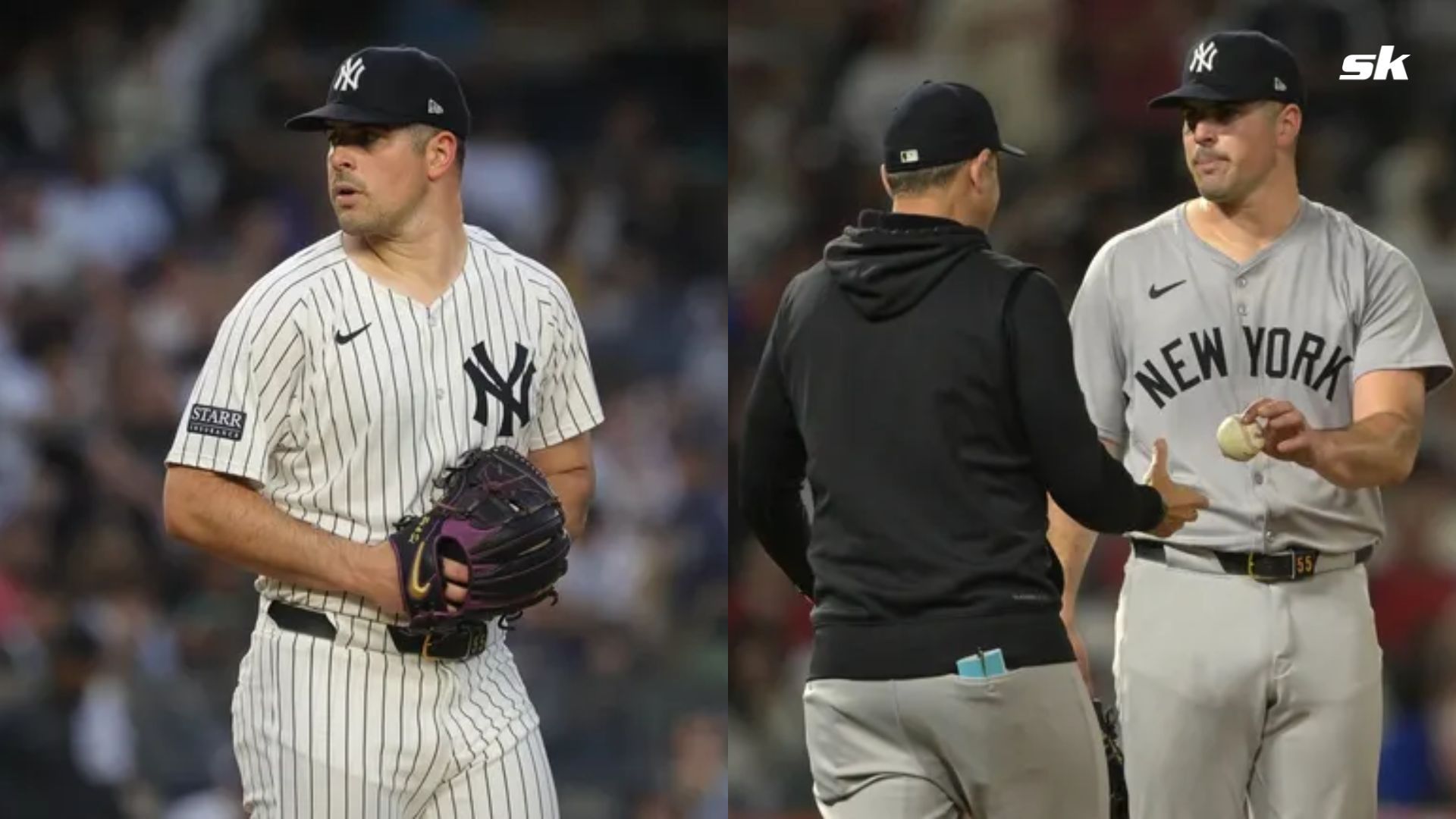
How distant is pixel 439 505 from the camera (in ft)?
11.5

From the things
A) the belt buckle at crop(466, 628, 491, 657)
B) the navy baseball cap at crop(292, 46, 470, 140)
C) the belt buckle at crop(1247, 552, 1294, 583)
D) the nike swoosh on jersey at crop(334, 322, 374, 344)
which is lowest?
the belt buckle at crop(466, 628, 491, 657)

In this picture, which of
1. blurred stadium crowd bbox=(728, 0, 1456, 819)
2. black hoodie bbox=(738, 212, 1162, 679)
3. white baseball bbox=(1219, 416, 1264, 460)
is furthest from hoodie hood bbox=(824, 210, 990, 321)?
blurred stadium crowd bbox=(728, 0, 1456, 819)

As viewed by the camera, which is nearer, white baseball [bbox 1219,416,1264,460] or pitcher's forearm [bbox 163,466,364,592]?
pitcher's forearm [bbox 163,466,364,592]

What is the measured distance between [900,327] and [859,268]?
0.13 metres

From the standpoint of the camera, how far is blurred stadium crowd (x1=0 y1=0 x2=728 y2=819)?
26.7ft

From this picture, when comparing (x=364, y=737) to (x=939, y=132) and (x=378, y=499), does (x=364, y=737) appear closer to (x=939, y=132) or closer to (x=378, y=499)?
(x=378, y=499)

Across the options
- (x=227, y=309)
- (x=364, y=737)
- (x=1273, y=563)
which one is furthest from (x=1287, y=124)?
(x=227, y=309)

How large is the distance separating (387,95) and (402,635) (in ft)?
2.84

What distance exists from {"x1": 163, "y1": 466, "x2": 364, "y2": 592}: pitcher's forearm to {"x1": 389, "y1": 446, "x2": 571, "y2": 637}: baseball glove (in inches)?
3.8

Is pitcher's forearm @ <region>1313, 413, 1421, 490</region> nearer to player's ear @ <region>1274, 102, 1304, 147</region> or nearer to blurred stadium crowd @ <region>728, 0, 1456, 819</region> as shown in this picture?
player's ear @ <region>1274, 102, 1304, 147</region>

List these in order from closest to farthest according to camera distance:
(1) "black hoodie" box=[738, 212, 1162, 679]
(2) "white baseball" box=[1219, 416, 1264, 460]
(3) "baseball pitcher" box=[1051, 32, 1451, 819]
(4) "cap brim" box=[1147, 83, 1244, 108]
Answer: (1) "black hoodie" box=[738, 212, 1162, 679]
(2) "white baseball" box=[1219, 416, 1264, 460]
(3) "baseball pitcher" box=[1051, 32, 1451, 819]
(4) "cap brim" box=[1147, 83, 1244, 108]

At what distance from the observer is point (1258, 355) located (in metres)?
4.10

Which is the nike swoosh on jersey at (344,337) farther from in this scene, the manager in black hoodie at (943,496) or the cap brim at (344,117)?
the manager in black hoodie at (943,496)

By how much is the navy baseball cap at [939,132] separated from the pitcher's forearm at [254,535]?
104 centimetres
